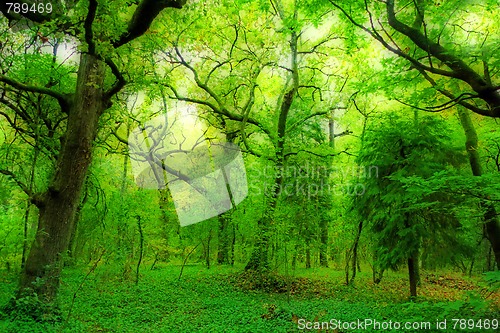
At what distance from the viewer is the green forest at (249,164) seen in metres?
5.33

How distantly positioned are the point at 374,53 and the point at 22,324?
1338 centimetres

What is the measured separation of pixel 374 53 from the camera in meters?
12.8

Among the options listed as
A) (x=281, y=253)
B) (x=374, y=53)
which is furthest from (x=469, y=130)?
(x=281, y=253)

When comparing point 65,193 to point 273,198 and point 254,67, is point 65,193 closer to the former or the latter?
point 273,198

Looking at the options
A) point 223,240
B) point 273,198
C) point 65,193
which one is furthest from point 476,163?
point 223,240

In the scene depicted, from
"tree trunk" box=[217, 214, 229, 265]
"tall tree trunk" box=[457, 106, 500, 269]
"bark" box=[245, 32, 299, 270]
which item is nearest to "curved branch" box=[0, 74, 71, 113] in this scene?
"bark" box=[245, 32, 299, 270]

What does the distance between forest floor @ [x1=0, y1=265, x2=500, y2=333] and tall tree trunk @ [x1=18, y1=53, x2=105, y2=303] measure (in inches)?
25.3

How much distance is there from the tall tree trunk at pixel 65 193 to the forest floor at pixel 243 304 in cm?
64

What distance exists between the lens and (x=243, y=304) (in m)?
9.37

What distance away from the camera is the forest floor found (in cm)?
439

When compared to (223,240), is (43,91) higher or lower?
higher

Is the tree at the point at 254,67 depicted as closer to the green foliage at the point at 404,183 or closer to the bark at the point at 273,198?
the bark at the point at 273,198

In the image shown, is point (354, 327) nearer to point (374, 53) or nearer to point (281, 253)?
point (281, 253)

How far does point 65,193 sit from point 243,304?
18.8ft
